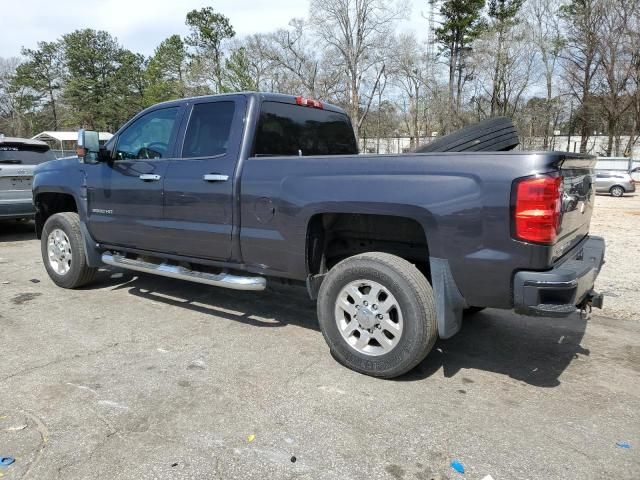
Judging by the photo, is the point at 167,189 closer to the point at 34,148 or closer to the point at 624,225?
the point at 34,148

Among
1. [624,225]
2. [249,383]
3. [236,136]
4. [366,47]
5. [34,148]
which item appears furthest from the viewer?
[366,47]

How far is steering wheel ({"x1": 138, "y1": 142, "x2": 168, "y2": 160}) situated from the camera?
4680 mm

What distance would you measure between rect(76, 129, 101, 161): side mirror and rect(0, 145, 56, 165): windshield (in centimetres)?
482

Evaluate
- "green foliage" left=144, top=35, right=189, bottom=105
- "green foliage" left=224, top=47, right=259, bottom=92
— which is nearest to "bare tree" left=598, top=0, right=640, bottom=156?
"green foliage" left=224, top=47, right=259, bottom=92

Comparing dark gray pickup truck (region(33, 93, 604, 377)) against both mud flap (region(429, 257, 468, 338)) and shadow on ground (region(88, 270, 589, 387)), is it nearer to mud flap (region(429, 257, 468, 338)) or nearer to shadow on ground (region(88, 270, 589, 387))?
mud flap (region(429, 257, 468, 338))

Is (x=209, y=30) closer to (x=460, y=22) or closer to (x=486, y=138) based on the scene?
(x=460, y=22)

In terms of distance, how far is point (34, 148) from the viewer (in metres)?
9.38

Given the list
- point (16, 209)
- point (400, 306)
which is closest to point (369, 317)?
point (400, 306)

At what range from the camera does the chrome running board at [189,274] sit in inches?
159

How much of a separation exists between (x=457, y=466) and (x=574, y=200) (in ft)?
6.22

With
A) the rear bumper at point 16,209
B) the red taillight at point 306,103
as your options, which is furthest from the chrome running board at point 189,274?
the rear bumper at point 16,209

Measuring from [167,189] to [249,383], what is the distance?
201 centimetres

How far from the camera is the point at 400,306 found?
327cm

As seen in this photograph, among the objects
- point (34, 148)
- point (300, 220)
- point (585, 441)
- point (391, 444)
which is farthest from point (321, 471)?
point (34, 148)
